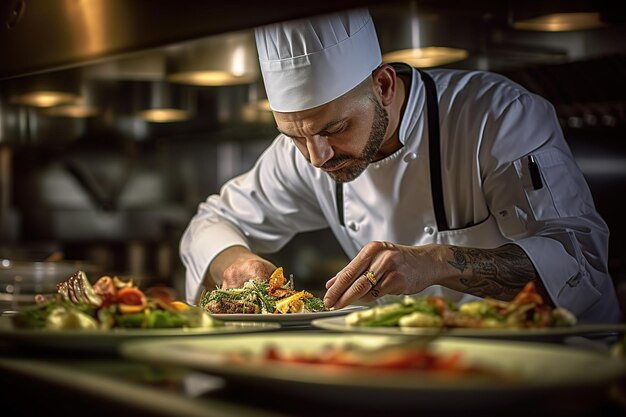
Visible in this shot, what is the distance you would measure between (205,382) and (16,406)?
0.96 ft

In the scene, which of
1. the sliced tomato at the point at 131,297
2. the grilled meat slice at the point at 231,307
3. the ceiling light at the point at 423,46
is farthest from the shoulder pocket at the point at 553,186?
the ceiling light at the point at 423,46

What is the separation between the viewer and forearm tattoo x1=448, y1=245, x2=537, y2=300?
2057 millimetres

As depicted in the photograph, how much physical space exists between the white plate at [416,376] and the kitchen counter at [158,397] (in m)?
0.02

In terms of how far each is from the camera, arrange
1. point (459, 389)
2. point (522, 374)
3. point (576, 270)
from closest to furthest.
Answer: point (459, 389) < point (522, 374) < point (576, 270)

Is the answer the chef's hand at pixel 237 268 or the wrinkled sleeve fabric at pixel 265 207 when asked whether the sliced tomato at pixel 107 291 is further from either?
the wrinkled sleeve fabric at pixel 265 207

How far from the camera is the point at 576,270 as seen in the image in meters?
2.16

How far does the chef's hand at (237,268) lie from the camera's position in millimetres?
2369

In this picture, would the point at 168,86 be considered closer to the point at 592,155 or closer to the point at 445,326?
the point at 592,155

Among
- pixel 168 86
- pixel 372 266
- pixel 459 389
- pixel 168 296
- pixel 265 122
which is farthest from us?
pixel 265 122

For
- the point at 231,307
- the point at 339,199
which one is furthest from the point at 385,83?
the point at 231,307

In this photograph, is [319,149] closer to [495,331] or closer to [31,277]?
[495,331]

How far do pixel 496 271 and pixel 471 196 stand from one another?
0.48 m

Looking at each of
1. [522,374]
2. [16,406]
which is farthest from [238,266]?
[522,374]

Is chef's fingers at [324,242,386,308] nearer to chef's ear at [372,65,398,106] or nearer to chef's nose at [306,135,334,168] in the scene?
chef's nose at [306,135,334,168]
